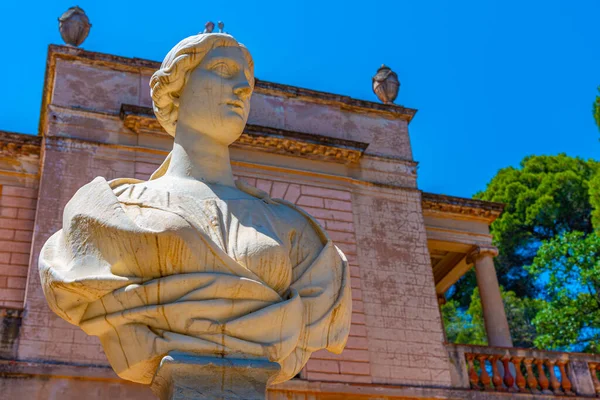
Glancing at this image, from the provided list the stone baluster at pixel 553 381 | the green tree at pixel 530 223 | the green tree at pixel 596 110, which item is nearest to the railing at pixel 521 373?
the stone baluster at pixel 553 381

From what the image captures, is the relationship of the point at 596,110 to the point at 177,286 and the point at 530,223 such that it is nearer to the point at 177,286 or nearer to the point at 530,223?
the point at 530,223

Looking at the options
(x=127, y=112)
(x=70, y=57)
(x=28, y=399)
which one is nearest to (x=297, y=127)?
(x=127, y=112)

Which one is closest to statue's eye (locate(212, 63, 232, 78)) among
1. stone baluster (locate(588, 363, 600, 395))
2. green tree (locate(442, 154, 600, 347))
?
stone baluster (locate(588, 363, 600, 395))

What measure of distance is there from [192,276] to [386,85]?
1539 cm

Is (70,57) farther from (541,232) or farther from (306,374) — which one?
(541,232)

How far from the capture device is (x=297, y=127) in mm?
16156

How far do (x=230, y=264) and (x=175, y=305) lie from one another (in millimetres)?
288

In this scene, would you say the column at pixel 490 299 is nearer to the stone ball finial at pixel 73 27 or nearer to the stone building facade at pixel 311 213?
the stone building facade at pixel 311 213

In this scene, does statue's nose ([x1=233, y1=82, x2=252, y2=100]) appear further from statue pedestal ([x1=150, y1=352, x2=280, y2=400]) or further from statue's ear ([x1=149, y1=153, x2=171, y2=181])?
statue pedestal ([x1=150, y1=352, x2=280, y2=400])

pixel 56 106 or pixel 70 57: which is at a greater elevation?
pixel 70 57

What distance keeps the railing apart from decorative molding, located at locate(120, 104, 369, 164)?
4.40 meters

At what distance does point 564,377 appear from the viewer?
14406 millimetres

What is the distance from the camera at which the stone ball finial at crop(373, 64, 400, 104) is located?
17.9 m

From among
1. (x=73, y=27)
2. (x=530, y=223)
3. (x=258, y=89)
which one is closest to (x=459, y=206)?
(x=258, y=89)
